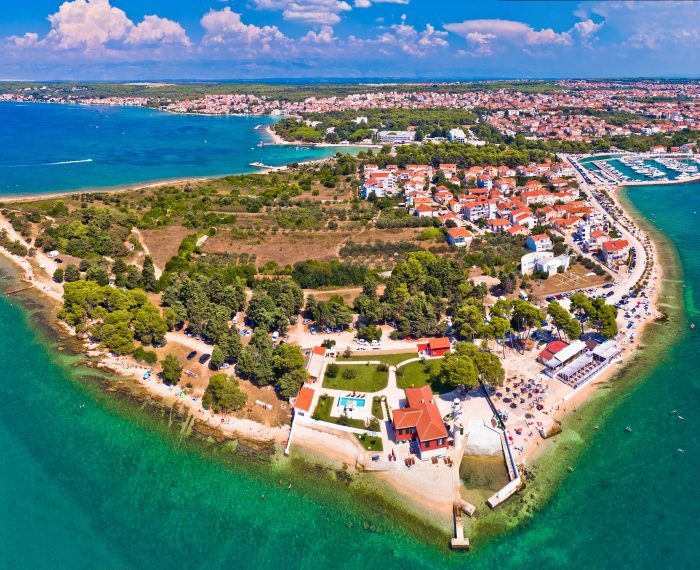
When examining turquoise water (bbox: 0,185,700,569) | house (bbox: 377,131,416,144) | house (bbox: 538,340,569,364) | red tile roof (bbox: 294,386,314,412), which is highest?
house (bbox: 377,131,416,144)

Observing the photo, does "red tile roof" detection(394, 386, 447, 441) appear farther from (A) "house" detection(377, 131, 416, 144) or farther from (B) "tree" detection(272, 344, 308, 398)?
(A) "house" detection(377, 131, 416, 144)

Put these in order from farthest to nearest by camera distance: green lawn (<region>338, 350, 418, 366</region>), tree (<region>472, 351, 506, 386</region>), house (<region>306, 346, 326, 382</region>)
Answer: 1. green lawn (<region>338, 350, 418, 366</region>)
2. house (<region>306, 346, 326, 382</region>)
3. tree (<region>472, 351, 506, 386</region>)

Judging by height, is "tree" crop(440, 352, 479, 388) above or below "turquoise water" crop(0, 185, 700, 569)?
above

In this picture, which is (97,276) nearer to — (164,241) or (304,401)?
(164,241)

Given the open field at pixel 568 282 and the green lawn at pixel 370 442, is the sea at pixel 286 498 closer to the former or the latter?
the green lawn at pixel 370 442

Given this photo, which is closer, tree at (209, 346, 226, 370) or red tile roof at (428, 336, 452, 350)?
tree at (209, 346, 226, 370)

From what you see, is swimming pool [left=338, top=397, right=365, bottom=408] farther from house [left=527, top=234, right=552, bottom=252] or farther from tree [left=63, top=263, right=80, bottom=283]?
tree [left=63, top=263, right=80, bottom=283]

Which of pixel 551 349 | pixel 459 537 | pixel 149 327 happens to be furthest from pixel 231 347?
pixel 551 349

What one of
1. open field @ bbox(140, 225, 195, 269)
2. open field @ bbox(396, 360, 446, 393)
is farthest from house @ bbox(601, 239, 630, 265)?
open field @ bbox(140, 225, 195, 269)

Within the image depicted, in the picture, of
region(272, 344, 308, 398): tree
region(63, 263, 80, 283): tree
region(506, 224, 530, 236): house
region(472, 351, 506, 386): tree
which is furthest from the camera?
region(506, 224, 530, 236): house
